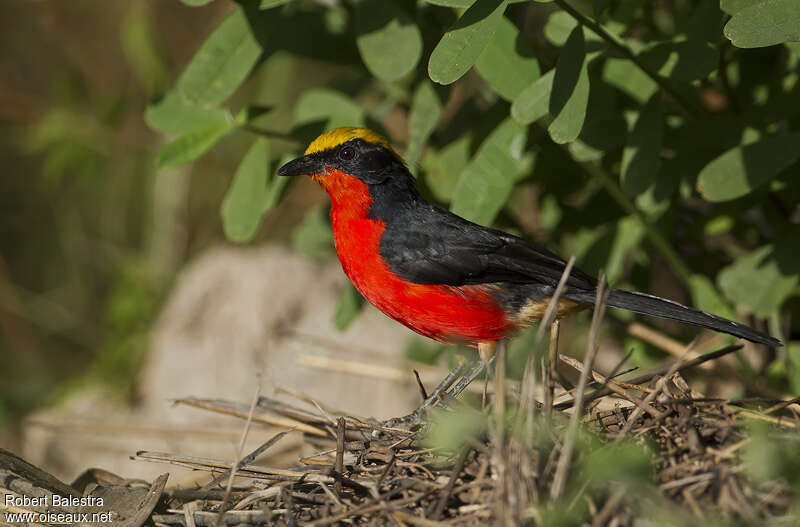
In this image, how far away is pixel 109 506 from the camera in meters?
3.04

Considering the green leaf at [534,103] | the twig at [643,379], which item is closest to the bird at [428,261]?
the twig at [643,379]

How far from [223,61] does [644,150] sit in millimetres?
1924

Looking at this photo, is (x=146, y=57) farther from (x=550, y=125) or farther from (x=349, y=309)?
(x=550, y=125)

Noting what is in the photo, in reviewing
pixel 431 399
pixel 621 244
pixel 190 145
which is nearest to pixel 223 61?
pixel 190 145

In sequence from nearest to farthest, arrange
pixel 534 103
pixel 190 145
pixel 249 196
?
pixel 534 103 → pixel 190 145 → pixel 249 196

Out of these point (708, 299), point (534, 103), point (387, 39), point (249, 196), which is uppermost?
point (387, 39)

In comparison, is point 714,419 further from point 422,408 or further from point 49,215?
point 49,215

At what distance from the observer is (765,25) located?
290cm

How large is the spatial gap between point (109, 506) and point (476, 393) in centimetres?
215

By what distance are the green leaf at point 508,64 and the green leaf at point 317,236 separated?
1.57m

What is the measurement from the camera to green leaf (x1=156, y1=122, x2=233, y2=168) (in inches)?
155

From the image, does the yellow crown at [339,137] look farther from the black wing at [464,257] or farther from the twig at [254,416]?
the twig at [254,416]

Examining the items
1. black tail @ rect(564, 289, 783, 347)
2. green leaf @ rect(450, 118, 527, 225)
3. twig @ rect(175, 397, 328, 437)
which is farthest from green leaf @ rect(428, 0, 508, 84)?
twig @ rect(175, 397, 328, 437)

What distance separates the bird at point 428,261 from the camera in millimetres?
3617
